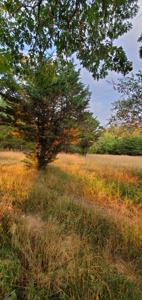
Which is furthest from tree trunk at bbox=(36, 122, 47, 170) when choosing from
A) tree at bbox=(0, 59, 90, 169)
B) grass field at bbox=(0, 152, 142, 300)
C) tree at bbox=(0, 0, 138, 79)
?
tree at bbox=(0, 0, 138, 79)

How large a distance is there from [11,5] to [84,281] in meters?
3.99

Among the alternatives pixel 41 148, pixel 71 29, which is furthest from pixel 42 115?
pixel 71 29

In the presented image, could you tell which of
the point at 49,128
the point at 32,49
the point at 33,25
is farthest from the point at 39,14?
the point at 49,128

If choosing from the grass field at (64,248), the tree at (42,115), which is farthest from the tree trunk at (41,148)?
the grass field at (64,248)

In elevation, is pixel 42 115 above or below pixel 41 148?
above

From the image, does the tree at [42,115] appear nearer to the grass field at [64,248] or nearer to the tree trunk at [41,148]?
the tree trunk at [41,148]

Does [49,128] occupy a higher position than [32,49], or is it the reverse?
[32,49]

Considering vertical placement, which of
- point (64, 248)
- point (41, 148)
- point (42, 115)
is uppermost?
point (42, 115)

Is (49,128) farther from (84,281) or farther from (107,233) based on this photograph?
(84,281)

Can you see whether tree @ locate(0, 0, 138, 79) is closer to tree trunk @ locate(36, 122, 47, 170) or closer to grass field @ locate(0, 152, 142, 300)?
grass field @ locate(0, 152, 142, 300)

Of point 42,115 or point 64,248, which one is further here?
point 42,115

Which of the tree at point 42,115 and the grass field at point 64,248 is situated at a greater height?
the tree at point 42,115

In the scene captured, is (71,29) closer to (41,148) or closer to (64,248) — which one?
(64,248)

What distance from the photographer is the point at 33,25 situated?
4.93 metres
